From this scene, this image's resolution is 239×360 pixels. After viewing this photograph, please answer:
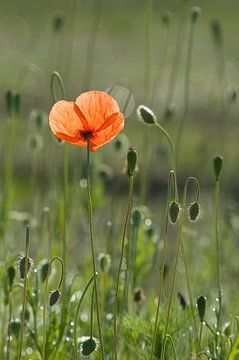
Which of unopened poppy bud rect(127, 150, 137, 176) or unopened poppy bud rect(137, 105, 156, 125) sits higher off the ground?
unopened poppy bud rect(137, 105, 156, 125)

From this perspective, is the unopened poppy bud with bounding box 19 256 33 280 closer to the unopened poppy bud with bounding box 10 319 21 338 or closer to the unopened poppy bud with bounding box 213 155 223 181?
the unopened poppy bud with bounding box 10 319 21 338

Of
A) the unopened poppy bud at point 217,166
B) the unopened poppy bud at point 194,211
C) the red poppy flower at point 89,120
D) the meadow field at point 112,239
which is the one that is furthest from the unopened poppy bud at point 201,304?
the red poppy flower at point 89,120

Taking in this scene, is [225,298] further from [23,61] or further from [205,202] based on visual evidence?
[23,61]

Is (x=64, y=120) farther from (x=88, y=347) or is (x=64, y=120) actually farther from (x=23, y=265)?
(x=88, y=347)

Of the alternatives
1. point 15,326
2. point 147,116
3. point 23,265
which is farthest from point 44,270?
point 147,116

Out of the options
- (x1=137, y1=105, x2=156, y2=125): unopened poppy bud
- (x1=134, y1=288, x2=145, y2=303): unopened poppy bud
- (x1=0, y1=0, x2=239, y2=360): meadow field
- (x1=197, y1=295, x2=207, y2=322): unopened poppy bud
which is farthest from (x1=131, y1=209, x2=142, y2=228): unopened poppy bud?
(x1=197, y1=295, x2=207, y2=322): unopened poppy bud

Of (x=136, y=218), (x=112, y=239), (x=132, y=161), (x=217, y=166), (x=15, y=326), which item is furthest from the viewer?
(x=112, y=239)

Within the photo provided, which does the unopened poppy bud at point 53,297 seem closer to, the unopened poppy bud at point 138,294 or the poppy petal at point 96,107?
the poppy petal at point 96,107

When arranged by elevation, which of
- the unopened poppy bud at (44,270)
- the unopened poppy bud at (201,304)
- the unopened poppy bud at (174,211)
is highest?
the unopened poppy bud at (174,211)

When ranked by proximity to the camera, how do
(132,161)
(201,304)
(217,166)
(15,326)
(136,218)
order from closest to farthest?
1. (132,161)
2. (201,304)
3. (217,166)
4. (15,326)
5. (136,218)
